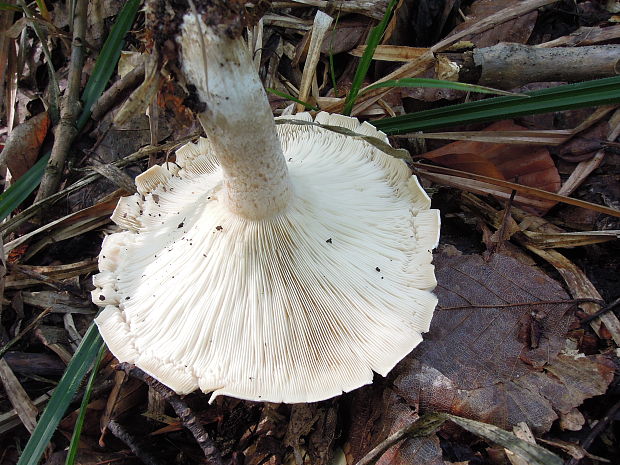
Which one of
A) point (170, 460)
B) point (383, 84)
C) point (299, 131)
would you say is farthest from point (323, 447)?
point (383, 84)

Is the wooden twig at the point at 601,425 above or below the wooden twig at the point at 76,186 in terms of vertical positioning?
below

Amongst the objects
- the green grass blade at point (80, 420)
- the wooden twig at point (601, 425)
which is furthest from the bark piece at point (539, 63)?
the green grass blade at point (80, 420)

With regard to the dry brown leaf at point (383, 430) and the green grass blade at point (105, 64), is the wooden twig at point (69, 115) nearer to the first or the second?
the green grass blade at point (105, 64)

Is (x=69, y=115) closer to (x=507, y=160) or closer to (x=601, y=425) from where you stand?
(x=507, y=160)

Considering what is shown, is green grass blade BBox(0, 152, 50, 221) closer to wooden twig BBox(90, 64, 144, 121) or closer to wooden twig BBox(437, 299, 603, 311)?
wooden twig BBox(90, 64, 144, 121)

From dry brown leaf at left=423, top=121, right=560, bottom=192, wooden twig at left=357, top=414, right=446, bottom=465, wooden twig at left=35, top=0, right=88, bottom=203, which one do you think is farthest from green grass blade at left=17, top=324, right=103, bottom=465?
dry brown leaf at left=423, top=121, right=560, bottom=192

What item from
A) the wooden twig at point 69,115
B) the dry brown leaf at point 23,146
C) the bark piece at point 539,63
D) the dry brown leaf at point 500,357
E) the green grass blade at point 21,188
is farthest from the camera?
the dry brown leaf at point 23,146

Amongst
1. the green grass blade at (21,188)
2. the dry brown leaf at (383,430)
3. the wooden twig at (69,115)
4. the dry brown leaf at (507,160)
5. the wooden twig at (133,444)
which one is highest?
the wooden twig at (69,115)
